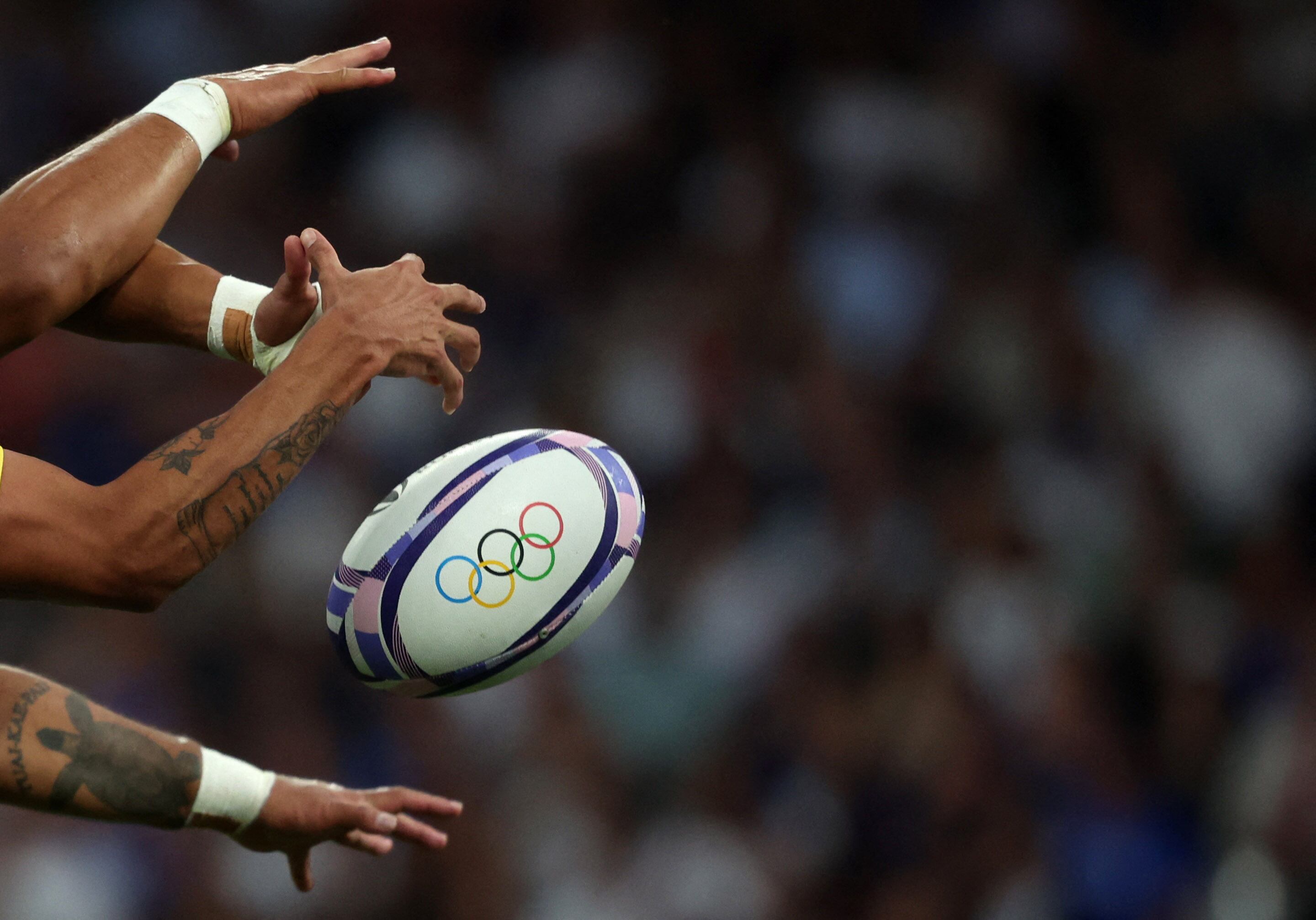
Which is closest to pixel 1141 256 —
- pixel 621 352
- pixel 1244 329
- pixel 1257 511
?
pixel 1244 329

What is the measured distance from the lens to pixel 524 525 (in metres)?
2.16

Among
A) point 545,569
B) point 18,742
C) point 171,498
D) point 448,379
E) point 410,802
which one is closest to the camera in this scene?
point 171,498

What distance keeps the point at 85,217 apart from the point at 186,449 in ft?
1.29

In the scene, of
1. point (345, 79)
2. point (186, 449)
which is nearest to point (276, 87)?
point (345, 79)

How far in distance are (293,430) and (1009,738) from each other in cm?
265

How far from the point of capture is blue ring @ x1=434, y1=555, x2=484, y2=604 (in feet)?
6.96

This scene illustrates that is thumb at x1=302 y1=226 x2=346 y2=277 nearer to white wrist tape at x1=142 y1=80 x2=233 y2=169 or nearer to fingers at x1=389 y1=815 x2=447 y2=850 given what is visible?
white wrist tape at x1=142 y1=80 x2=233 y2=169

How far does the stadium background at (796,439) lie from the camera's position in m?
3.66

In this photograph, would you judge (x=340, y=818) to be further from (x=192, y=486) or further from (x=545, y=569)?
(x=192, y=486)

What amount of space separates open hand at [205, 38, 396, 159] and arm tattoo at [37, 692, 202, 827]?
3.24ft

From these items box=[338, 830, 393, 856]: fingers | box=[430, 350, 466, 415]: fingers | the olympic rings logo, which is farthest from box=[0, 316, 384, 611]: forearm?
box=[338, 830, 393, 856]: fingers

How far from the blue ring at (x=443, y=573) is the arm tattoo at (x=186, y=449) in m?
0.43

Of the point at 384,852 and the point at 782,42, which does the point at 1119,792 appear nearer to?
the point at 384,852

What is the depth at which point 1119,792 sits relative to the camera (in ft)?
12.4
